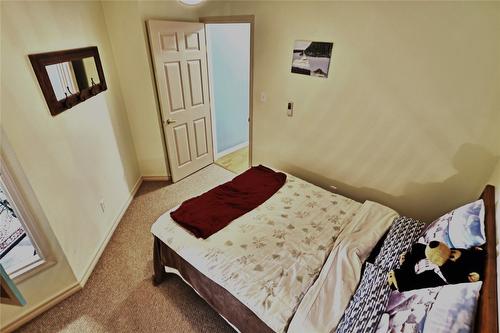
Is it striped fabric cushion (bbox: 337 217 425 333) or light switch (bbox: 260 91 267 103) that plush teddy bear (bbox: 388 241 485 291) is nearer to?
striped fabric cushion (bbox: 337 217 425 333)

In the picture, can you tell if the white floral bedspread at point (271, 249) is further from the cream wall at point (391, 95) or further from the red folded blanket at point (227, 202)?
the cream wall at point (391, 95)

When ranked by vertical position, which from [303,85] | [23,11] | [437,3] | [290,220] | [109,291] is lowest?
[109,291]

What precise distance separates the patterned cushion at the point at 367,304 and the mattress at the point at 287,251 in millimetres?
57

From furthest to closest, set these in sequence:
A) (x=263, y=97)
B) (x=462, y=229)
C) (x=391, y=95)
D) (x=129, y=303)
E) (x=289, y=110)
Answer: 1. (x=263, y=97)
2. (x=289, y=110)
3. (x=391, y=95)
4. (x=129, y=303)
5. (x=462, y=229)

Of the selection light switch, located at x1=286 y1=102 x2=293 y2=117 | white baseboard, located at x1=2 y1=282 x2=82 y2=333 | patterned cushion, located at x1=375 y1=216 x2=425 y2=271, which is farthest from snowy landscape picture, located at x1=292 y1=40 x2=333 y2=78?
white baseboard, located at x1=2 y1=282 x2=82 y2=333

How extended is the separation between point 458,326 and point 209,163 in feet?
10.4

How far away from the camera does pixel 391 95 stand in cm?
190

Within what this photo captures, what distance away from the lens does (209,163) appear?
11.9ft

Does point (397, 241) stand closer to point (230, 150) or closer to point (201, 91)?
point (201, 91)

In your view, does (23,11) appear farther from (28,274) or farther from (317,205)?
(317,205)

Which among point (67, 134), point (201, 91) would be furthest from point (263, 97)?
point (67, 134)

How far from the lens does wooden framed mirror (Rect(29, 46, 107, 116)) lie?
5.04 ft

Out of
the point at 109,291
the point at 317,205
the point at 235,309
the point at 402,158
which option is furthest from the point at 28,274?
the point at 402,158

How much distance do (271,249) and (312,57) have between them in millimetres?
1682
